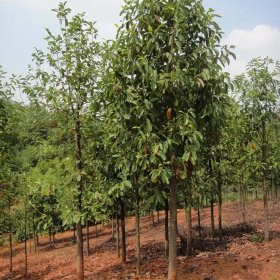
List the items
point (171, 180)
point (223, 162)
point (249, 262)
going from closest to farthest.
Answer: point (171, 180) < point (249, 262) < point (223, 162)

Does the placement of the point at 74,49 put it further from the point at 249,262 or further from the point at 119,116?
the point at 249,262

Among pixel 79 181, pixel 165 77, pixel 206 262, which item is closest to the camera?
pixel 165 77

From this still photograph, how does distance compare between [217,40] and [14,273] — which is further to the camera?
[14,273]

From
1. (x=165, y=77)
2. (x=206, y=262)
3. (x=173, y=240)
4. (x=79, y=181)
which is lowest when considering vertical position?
(x=206, y=262)

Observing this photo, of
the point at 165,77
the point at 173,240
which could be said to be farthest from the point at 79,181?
the point at 165,77

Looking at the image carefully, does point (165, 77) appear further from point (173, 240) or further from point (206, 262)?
point (206, 262)

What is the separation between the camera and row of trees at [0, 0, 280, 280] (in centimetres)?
840

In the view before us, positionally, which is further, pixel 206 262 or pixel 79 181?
pixel 206 262

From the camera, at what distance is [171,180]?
31.0 ft

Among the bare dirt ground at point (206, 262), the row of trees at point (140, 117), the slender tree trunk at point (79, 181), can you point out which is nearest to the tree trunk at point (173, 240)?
the row of trees at point (140, 117)

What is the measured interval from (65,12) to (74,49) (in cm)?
125

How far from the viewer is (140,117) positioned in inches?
335

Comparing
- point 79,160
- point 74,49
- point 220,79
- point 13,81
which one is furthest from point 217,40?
point 13,81

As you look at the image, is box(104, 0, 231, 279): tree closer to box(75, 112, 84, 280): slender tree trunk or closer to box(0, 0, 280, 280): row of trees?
box(0, 0, 280, 280): row of trees
